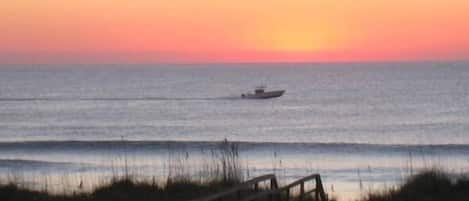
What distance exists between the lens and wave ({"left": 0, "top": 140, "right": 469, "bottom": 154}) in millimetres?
36656

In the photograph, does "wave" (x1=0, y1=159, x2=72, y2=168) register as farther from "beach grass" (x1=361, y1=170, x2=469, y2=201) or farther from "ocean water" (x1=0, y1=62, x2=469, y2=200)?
"beach grass" (x1=361, y1=170, x2=469, y2=201)

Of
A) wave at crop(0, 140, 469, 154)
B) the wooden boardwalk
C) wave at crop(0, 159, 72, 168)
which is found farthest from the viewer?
wave at crop(0, 140, 469, 154)

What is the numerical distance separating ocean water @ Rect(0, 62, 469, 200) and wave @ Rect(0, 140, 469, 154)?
57 millimetres

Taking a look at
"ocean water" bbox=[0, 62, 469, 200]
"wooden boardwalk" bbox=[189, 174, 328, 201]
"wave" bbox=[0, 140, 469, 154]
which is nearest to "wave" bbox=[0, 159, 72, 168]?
"ocean water" bbox=[0, 62, 469, 200]

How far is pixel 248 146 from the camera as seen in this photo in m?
38.0

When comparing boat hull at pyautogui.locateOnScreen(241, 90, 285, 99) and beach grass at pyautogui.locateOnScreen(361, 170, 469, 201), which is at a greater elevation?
boat hull at pyautogui.locateOnScreen(241, 90, 285, 99)

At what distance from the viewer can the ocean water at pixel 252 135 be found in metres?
26.7

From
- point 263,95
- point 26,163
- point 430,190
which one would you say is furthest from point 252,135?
point 263,95

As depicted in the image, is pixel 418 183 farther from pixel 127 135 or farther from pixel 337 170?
pixel 127 135

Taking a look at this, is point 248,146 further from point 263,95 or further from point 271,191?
point 263,95

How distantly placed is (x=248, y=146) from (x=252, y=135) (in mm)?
10133

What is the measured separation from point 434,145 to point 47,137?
21.3m

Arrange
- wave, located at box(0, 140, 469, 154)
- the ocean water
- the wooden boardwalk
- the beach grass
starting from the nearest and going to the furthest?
the wooden boardwalk → the beach grass → the ocean water → wave, located at box(0, 140, 469, 154)

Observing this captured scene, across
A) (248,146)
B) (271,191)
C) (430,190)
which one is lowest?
(430,190)
